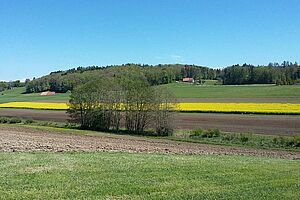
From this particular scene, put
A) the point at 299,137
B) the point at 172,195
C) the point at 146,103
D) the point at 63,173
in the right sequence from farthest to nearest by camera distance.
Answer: the point at 146,103 → the point at 299,137 → the point at 63,173 → the point at 172,195

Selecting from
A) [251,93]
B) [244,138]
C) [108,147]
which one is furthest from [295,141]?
[251,93]

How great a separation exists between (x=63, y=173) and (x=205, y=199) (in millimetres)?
5557

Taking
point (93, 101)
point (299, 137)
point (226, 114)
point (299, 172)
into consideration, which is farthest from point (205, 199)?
point (226, 114)

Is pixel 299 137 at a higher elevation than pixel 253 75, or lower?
lower

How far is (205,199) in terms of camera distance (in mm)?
10398

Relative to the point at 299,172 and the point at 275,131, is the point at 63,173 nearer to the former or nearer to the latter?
the point at 299,172

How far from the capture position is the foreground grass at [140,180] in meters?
10.8

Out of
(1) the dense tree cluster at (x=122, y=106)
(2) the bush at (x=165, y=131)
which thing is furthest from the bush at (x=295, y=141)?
(1) the dense tree cluster at (x=122, y=106)

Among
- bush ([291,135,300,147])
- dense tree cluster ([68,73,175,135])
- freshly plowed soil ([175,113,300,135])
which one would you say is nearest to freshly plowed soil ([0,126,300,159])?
bush ([291,135,300,147])

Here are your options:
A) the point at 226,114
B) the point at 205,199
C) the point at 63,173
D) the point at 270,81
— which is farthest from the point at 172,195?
the point at 270,81

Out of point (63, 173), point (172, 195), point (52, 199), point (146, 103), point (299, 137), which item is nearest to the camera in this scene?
point (52, 199)

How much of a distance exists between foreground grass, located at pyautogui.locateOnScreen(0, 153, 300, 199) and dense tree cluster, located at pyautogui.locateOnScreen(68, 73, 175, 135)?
37179 mm

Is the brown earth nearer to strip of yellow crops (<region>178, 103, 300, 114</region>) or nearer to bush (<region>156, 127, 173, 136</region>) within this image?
strip of yellow crops (<region>178, 103, 300, 114</region>)

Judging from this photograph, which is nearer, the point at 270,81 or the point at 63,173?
the point at 63,173
